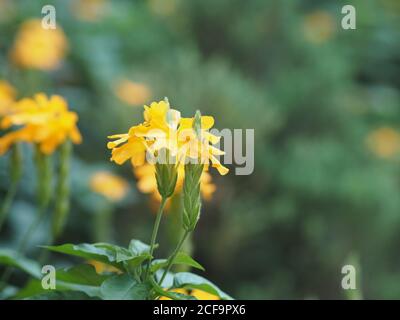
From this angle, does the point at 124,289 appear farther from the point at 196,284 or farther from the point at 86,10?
the point at 86,10

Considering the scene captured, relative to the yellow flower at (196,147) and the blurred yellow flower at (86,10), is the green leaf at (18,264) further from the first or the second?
the blurred yellow flower at (86,10)

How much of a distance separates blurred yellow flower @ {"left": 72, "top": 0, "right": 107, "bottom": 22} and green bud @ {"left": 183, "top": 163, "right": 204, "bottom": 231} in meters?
2.24

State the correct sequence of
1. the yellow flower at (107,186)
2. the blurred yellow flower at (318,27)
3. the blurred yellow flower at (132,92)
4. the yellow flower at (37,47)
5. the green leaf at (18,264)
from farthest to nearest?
the blurred yellow flower at (318,27) → the blurred yellow flower at (132,92) → the yellow flower at (37,47) → the yellow flower at (107,186) → the green leaf at (18,264)

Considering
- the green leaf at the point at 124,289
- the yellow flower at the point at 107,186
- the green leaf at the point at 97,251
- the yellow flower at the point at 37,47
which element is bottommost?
the green leaf at the point at 124,289

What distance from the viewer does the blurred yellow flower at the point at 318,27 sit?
3258 millimetres

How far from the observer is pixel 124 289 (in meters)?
0.75

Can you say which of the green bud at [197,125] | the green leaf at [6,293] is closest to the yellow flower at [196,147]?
the green bud at [197,125]

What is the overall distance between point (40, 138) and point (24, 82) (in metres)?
1.28

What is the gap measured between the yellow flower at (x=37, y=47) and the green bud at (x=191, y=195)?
1729mm

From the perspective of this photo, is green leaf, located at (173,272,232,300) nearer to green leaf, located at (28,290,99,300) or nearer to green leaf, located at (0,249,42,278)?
green leaf, located at (28,290,99,300)

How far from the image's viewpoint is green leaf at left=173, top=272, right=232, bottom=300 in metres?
0.80
